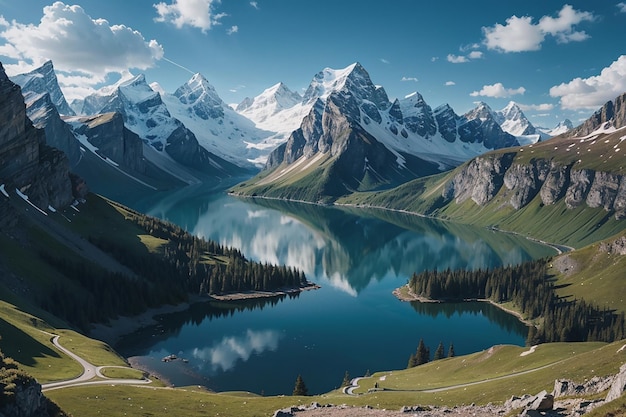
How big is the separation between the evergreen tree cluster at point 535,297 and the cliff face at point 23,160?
13804 cm

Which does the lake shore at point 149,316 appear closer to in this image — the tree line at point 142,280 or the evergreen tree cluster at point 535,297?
the tree line at point 142,280

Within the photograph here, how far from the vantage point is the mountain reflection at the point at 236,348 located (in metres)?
114

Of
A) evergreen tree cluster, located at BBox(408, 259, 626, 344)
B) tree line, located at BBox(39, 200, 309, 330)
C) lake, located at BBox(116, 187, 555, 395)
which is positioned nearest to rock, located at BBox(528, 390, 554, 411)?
lake, located at BBox(116, 187, 555, 395)

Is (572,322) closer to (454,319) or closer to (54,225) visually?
(454,319)

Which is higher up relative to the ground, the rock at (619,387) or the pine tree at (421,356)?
the rock at (619,387)

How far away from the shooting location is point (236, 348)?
122250mm

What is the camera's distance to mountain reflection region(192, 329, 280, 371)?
114 metres

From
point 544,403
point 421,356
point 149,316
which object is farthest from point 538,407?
point 149,316

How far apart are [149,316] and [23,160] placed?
8440 centimetres

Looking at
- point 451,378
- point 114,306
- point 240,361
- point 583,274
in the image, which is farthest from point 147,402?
point 583,274

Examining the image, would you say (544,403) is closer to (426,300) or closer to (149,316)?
(149,316)

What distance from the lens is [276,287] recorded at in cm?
17862

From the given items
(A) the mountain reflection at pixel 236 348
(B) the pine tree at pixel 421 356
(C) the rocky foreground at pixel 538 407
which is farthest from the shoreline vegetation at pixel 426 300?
(C) the rocky foreground at pixel 538 407

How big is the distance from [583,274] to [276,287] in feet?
340
